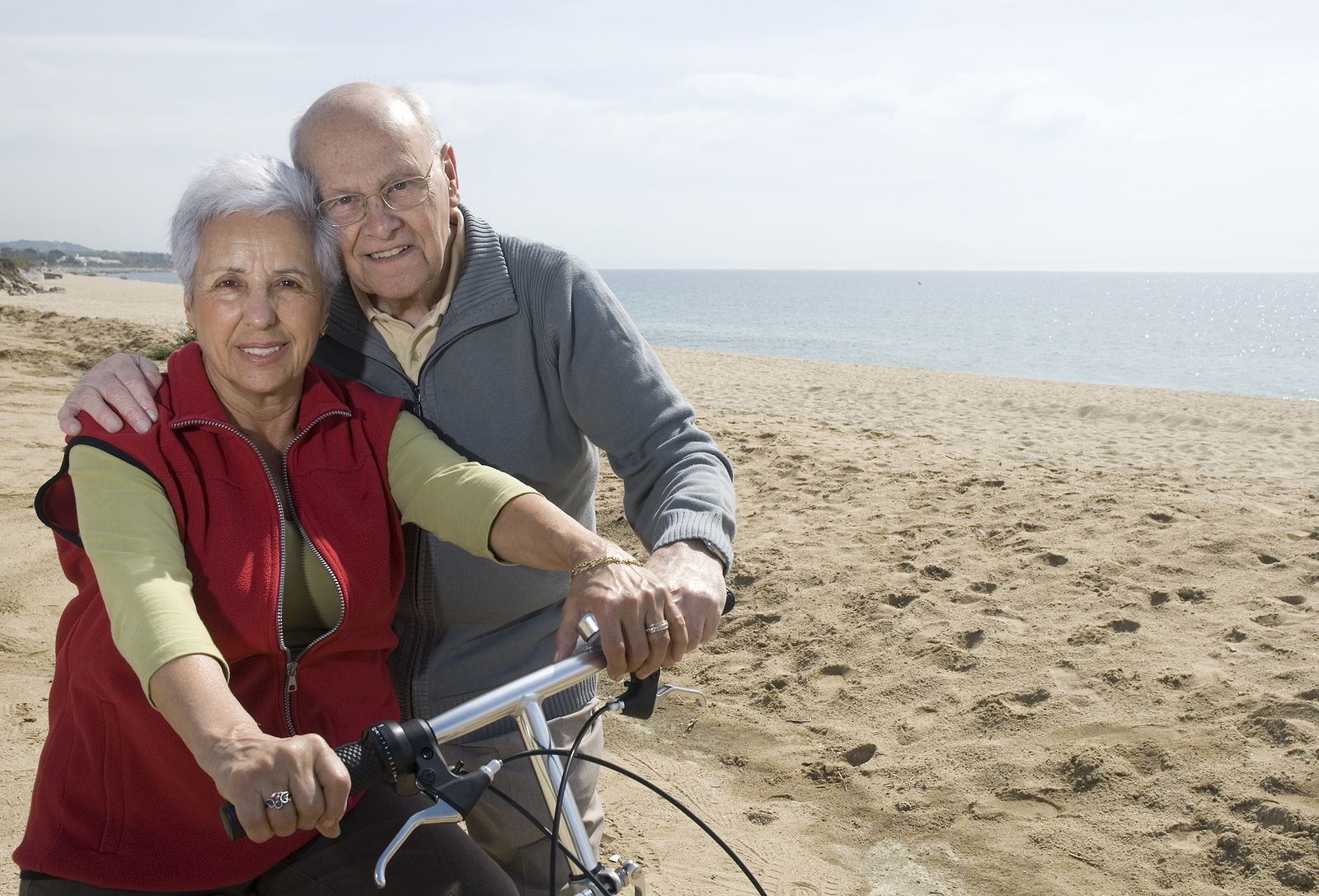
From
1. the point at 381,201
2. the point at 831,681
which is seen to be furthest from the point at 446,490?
the point at 831,681

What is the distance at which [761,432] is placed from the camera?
37.0ft

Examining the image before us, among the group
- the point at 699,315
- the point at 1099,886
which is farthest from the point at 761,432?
the point at 699,315

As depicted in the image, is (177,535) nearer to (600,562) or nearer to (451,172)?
(600,562)

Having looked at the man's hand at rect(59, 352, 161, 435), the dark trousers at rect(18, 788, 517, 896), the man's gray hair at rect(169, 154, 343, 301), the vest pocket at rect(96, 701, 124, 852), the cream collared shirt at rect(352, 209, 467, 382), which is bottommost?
the dark trousers at rect(18, 788, 517, 896)

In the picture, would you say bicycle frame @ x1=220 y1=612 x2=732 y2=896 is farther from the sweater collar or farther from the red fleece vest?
the sweater collar

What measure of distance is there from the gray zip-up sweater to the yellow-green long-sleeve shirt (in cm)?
26

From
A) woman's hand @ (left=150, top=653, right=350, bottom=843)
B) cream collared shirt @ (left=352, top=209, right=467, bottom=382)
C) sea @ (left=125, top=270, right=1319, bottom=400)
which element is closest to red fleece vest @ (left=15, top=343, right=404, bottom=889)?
woman's hand @ (left=150, top=653, right=350, bottom=843)

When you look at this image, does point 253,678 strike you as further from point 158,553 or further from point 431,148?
point 431,148

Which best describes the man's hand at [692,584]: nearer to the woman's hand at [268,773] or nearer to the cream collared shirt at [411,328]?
the woman's hand at [268,773]

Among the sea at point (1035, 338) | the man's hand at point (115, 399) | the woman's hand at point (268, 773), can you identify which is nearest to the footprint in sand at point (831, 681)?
the man's hand at point (115, 399)

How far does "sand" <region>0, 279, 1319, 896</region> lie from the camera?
160 inches

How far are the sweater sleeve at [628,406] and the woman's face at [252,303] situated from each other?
629 mm

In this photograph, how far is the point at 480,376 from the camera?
8.55 feet

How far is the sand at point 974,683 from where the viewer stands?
4070mm
